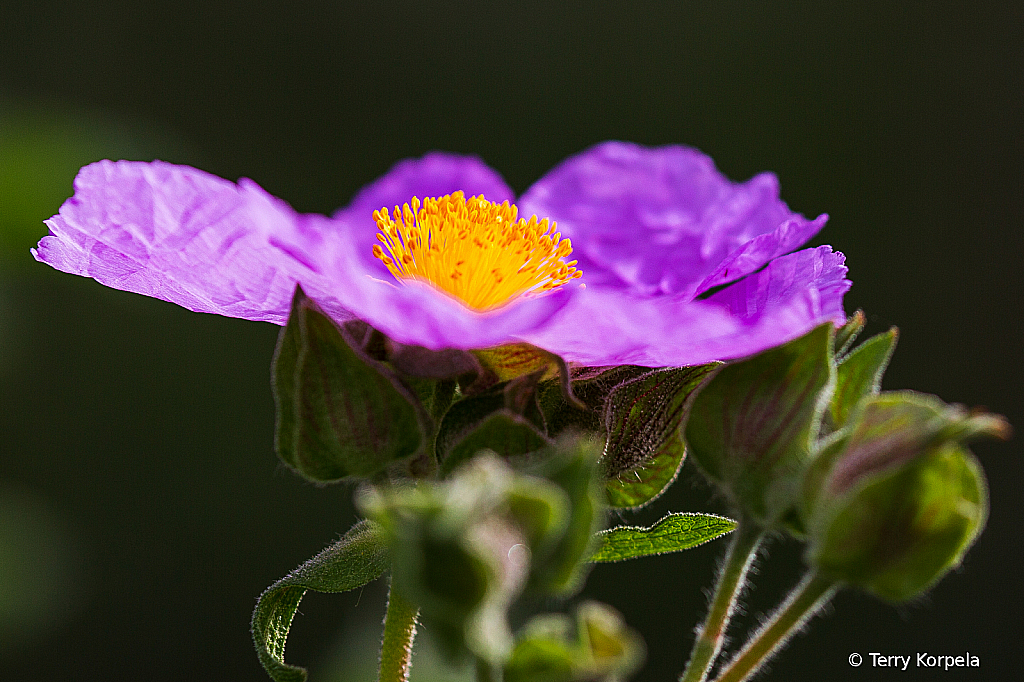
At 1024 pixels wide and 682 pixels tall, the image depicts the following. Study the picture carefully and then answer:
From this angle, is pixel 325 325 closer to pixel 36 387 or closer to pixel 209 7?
pixel 36 387

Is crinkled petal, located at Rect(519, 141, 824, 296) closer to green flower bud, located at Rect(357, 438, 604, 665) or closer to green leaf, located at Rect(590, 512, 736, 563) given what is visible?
green leaf, located at Rect(590, 512, 736, 563)

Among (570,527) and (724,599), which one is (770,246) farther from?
(570,527)

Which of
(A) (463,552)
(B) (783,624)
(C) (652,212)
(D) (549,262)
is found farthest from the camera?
(C) (652,212)

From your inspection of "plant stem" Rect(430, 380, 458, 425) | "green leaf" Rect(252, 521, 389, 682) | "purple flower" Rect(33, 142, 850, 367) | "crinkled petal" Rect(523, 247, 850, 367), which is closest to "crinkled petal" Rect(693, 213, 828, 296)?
"purple flower" Rect(33, 142, 850, 367)

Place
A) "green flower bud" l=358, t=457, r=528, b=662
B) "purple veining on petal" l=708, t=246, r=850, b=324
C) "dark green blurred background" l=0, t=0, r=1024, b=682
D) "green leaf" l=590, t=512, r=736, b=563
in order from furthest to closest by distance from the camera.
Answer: "dark green blurred background" l=0, t=0, r=1024, b=682 → "green leaf" l=590, t=512, r=736, b=563 → "purple veining on petal" l=708, t=246, r=850, b=324 → "green flower bud" l=358, t=457, r=528, b=662

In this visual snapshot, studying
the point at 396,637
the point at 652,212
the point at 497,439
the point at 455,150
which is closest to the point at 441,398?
the point at 497,439

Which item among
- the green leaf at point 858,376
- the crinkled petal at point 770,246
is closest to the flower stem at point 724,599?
the green leaf at point 858,376

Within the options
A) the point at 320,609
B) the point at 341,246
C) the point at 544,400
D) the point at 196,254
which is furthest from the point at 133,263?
the point at 320,609
